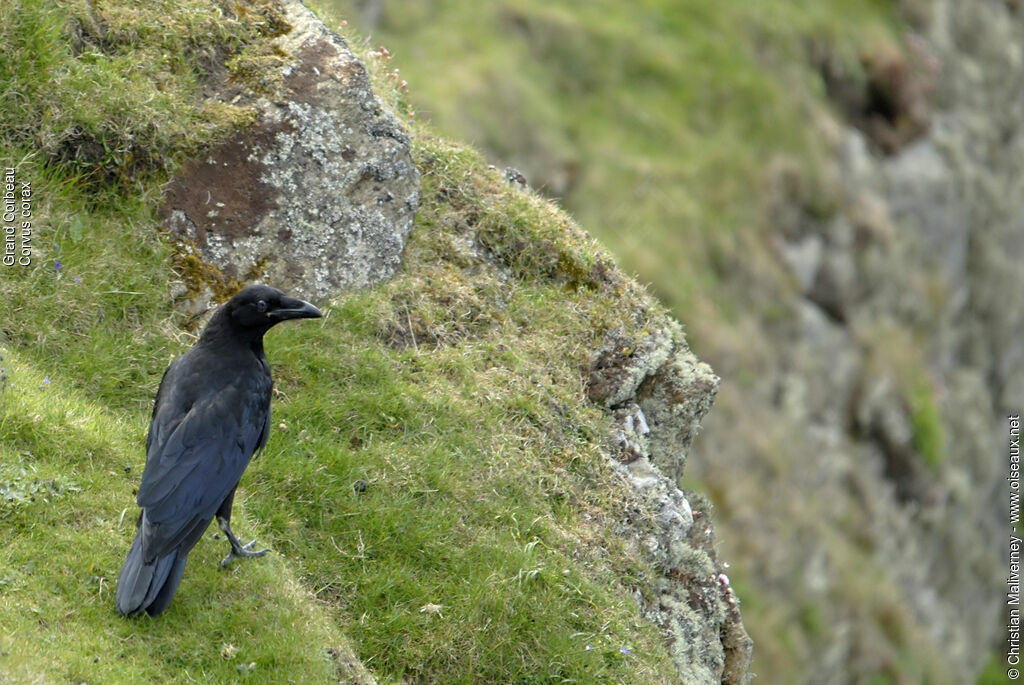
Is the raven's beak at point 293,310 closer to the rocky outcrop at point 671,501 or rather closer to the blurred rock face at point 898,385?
the rocky outcrop at point 671,501

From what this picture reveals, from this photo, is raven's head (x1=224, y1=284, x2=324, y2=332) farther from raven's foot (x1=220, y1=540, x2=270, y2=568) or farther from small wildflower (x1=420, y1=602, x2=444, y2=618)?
small wildflower (x1=420, y1=602, x2=444, y2=618)

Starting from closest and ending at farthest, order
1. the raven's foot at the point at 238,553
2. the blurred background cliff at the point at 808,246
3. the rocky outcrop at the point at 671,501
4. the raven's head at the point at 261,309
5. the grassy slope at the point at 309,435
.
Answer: the grassy slope at the point at 309,435
the raven's foot at the point at 238,553
the raven's head at the point at 261,309
the rocky outcrop at the point at 671,501
the blurred background cliff at the point at 808,246

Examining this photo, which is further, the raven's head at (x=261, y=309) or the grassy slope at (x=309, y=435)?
the raven's head at (x=261, y=309)

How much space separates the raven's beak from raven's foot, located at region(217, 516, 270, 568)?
4.26 feet

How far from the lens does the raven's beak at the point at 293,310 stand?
668 cm

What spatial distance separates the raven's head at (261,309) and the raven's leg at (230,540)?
111cm

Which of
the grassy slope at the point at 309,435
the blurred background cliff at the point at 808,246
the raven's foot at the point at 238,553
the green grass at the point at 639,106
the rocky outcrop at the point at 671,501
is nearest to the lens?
the grassy slope at the point at 309,435

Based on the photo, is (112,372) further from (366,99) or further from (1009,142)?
(1009,142)

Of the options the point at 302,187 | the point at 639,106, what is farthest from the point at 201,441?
the point at 639,106

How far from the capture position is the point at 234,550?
20.8ft

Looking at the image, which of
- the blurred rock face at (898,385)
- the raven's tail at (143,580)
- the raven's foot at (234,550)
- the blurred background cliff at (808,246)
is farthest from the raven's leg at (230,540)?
the blurred rock face at (898,385)

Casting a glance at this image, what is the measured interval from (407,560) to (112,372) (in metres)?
2.35

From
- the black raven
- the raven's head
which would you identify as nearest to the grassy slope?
the black raven

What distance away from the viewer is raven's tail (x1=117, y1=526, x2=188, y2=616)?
18.6ft
